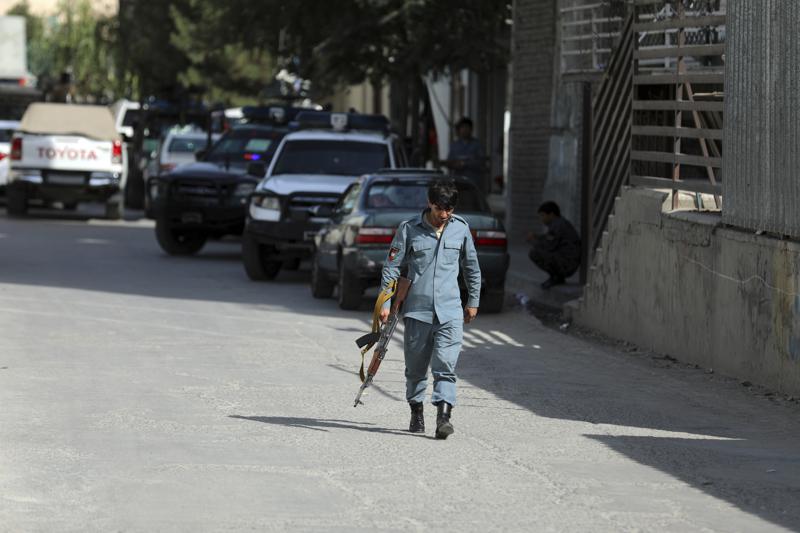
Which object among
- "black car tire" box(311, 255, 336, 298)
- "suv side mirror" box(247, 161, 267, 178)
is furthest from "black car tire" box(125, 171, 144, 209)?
"black car tire" box(311, 255, 336, 298)

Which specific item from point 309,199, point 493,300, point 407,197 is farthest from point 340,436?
point 309,199

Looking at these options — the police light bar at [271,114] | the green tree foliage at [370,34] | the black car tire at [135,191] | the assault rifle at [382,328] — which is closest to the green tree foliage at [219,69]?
the black car tire at [135,191]

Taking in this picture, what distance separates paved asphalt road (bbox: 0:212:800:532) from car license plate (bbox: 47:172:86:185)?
48.4ft

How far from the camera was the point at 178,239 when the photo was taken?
24922 millimetres

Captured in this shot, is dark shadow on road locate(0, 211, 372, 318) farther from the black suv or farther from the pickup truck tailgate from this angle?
the pickup truck tailgate

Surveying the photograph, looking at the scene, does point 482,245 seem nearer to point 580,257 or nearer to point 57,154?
point 580,257

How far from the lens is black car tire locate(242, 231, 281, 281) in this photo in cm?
2092

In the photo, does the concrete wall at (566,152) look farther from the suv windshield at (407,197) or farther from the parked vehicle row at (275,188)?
the suv windshield at (407,197)

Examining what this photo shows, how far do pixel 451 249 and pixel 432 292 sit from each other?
28 centimetres

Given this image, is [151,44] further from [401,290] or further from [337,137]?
[401,290]

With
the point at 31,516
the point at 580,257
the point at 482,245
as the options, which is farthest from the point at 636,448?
the point at 580,257

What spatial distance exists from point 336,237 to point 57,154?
48.2 ft

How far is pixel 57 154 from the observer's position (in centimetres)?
3173

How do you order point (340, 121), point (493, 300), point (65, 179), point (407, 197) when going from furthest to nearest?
point (65, 179) < point (340, 121) < point (407, 197) < point (493, 300)
